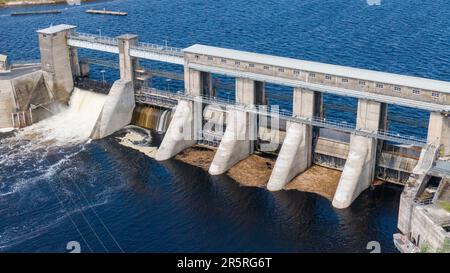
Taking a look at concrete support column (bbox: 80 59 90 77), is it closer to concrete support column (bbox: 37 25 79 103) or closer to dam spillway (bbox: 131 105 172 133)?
concrete support column (bbox: 37 25 79 103)

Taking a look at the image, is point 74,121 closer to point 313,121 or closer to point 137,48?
point 137,48

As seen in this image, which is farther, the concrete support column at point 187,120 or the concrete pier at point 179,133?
the concrete support column at point 187,120

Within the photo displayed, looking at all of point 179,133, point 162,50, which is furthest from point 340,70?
point 162,50

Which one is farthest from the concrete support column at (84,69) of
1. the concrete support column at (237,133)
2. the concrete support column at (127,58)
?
the concrete support column at (237,133)

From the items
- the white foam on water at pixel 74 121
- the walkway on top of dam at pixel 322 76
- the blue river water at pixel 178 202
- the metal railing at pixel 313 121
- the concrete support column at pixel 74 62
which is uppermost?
the walkway on top of dam at pixel 322 76

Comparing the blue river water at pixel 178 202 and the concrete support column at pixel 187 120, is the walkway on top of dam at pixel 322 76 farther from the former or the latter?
the blue river water at pixel 178 202

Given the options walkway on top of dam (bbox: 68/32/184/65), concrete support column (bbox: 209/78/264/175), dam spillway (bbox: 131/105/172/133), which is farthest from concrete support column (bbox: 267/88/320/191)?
dam spillway (bbox: 131/105/172/133)
